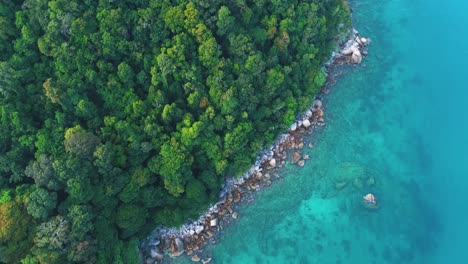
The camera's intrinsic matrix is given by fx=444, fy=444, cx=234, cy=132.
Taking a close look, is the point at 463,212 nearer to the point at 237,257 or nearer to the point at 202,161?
the point at 237,257

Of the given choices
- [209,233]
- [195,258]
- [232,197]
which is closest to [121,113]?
[232,197]

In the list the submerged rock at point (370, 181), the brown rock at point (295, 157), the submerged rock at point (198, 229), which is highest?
the brown rock at point (295, 157)

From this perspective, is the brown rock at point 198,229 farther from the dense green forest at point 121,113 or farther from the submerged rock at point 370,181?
the submerged rock at point 370,181

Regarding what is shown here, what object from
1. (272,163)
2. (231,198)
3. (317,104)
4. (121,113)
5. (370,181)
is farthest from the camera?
(317,104)

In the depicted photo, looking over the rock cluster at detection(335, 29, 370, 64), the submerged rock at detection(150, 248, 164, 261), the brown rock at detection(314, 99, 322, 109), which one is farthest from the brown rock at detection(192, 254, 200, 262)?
the rock cluster at detection(335, 29, 370, 64)

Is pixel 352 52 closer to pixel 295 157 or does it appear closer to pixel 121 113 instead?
pixel 295 157

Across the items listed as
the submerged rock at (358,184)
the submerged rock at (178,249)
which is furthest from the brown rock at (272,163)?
the submerged rock at (178,249)
